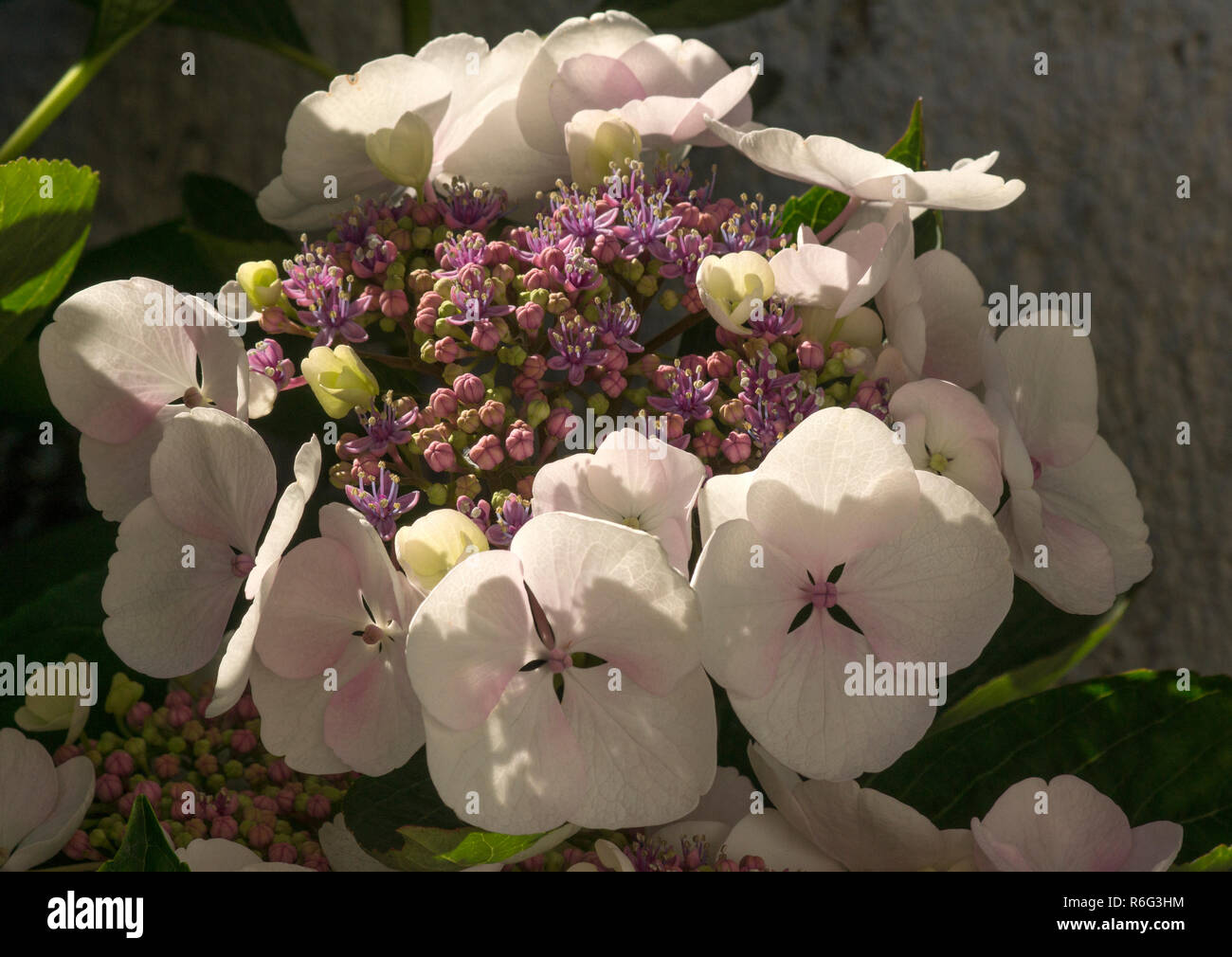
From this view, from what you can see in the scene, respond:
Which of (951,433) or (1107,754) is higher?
(951,433)

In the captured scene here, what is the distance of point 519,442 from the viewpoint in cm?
45

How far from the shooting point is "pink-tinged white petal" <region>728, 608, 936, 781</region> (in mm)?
411

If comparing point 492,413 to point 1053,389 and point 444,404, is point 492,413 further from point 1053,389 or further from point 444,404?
point 1053,389

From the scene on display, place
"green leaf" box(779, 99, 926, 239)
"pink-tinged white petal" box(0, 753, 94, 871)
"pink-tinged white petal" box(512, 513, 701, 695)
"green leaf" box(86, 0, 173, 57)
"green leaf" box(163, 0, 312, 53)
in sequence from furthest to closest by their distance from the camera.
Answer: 1. "green leaf" box(163, 0, 312, 53)
2. "green leaf" box(86, 0, 173, 57)
3. "green leaf" box(779, 99, 926, 239)
4. "pink-tinged white petal" box(0, 753, 94, 871)
5. "pink-tinged white petal" box(512, 513, 701, 695)

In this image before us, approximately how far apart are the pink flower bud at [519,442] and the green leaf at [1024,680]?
265 millimetres

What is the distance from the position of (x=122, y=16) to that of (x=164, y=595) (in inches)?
17.3

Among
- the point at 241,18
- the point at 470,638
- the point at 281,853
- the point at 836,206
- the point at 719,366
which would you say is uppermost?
the point at 241,18

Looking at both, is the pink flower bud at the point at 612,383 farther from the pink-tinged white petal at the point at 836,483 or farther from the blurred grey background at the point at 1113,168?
the blurred grey background at the point at 1113,168

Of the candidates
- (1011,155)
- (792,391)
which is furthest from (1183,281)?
(792,391)

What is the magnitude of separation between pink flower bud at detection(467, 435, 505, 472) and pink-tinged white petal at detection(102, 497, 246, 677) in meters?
0.13

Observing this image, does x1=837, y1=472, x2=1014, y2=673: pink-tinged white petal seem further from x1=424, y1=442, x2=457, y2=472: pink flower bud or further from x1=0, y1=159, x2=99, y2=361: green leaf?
x1=0, y1=159, x2=99, y2=361: green leaf

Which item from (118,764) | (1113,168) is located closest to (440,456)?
(118,764)

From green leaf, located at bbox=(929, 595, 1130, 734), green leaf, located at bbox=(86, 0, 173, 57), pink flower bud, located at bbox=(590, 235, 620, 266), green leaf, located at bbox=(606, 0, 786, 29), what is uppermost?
green leaf, located at bbox=(606, 0, 786, 29)

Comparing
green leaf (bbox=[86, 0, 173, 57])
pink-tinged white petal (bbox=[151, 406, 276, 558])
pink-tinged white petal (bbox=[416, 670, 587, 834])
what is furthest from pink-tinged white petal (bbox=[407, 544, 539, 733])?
green leaf (bbox=[86, 0, 173, 57])
